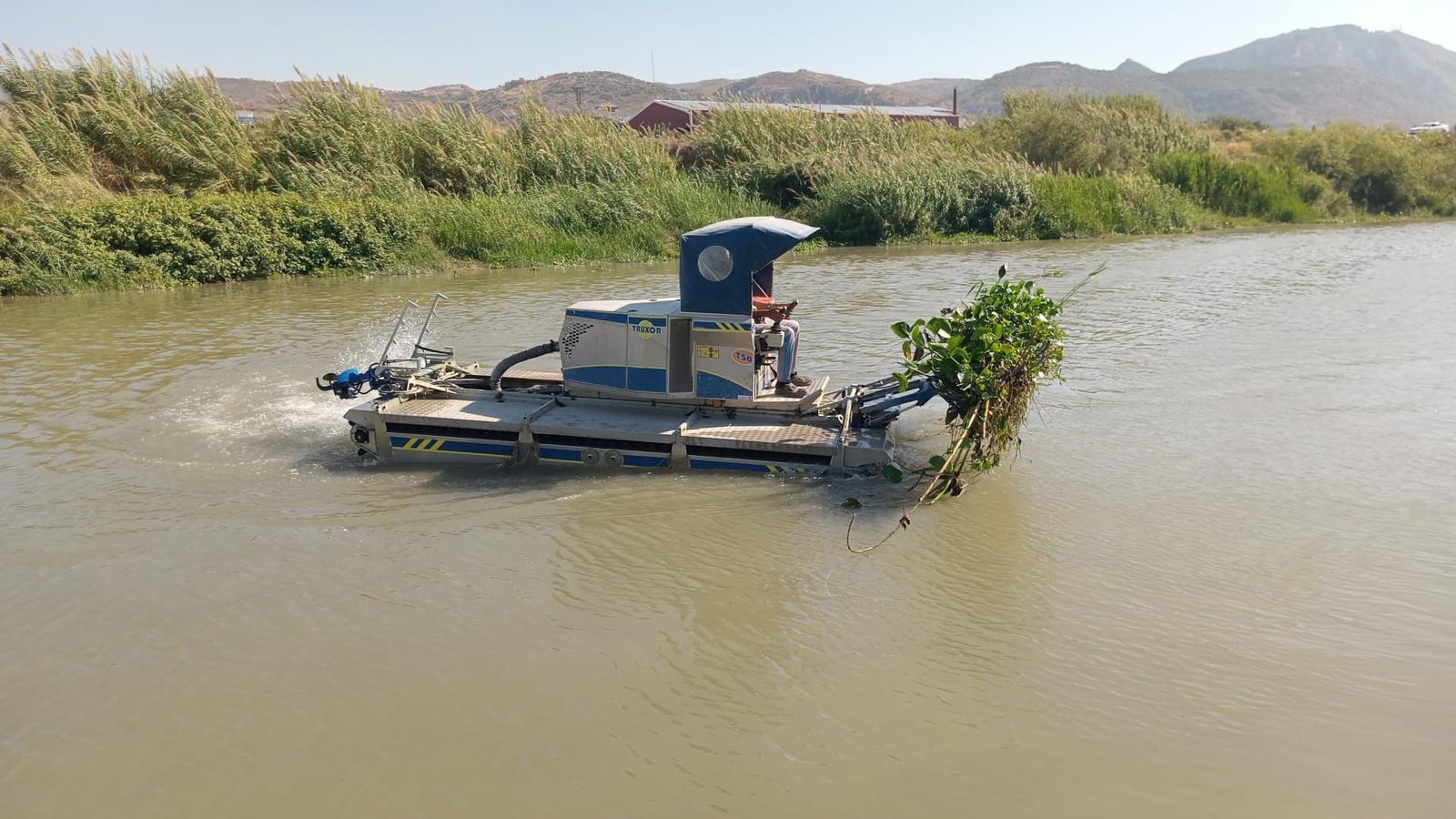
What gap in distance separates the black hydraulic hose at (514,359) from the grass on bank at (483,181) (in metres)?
13.4

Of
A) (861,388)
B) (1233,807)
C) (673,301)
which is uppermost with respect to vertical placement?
(673,301)

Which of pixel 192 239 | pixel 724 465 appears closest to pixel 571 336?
pixel 724 465

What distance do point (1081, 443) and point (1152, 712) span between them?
508cm

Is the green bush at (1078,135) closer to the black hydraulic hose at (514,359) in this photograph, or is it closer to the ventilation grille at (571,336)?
the black hydraulic hose at (514,359)

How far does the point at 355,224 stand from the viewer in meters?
23.0

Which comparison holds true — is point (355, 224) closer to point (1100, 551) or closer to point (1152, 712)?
point (1100, 551)

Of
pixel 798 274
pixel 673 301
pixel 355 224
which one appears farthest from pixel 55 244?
pixel 673 301

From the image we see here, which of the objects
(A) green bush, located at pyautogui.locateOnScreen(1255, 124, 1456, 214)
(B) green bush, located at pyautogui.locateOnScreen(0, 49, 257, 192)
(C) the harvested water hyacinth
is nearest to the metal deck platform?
(C) the harvested water hyacinth

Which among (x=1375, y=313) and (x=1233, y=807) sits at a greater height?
(x=1375, y=313)

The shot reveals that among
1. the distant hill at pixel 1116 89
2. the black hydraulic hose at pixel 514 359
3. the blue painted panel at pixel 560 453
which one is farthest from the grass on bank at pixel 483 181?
the distant hill at pixel 1116 89

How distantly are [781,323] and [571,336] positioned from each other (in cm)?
192

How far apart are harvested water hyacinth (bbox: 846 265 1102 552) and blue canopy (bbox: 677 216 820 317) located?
1.42m

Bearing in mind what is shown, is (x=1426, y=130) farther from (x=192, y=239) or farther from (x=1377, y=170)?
(x=192, y=239)

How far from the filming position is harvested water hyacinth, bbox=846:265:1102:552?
8.67 m
